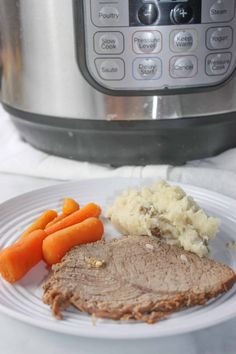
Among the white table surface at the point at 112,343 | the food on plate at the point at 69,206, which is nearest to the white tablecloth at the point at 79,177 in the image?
the white table surface at the point at 112,343

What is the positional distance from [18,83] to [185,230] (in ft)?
1.09

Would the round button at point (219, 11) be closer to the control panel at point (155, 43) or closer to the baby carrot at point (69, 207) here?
the control panel at point (155, 43)

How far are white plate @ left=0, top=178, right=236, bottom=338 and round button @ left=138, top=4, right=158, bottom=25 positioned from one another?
0.20 meters

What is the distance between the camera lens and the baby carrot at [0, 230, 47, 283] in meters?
0.49

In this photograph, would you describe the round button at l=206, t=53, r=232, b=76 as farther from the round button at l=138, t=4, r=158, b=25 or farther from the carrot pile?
the carrot pile

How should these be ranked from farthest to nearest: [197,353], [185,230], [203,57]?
[203,57] → [185,230] → [197,353]

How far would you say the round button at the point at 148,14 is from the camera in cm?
65

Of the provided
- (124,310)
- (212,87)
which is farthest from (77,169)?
(124,310)

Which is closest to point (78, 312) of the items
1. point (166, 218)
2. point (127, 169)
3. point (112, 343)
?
point (112, 343)

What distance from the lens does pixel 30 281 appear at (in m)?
0.50

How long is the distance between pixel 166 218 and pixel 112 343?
0.17m

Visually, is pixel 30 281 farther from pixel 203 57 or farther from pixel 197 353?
pixel 203 57

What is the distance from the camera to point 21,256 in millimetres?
506

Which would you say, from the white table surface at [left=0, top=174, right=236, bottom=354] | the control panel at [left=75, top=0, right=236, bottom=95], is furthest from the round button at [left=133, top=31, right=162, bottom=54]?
the white table surface at [left=0, top=174, right=236, bottom=354]
